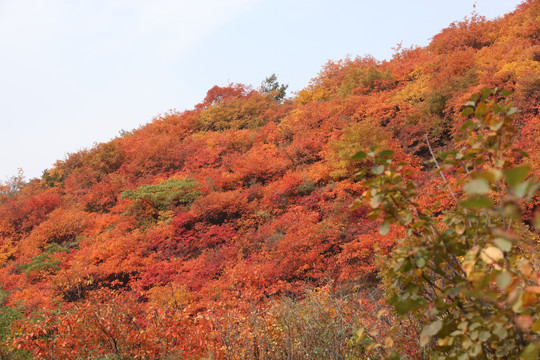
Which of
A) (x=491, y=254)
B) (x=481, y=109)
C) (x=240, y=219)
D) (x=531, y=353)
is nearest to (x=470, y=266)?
(x=491, y=254)

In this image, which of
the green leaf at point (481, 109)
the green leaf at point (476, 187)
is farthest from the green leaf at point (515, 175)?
the green leaf at point (481, 109)

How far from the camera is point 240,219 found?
12.4m

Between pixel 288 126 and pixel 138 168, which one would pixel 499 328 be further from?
pixel 138 168

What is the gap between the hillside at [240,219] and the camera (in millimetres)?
4180

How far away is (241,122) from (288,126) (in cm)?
476

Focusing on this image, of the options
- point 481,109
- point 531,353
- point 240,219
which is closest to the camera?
point 531,353

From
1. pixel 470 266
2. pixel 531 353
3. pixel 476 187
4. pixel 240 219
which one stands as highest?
pixel 476 187

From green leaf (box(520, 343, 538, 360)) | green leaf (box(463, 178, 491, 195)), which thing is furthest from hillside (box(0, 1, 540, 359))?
green leaf (box(463, 178, 491, 195))

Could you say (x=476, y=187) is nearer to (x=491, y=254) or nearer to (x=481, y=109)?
(x=491, y=254)

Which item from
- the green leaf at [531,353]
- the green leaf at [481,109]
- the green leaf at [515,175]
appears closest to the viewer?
the green leaf at [515,175]

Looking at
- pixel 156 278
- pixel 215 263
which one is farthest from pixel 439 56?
pixel 156 278

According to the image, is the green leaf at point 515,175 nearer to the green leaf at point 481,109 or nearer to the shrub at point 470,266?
the shrub at point 470,266

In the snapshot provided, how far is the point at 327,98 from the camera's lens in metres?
20.4

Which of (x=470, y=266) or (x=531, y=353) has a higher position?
(x=470, y=266)
